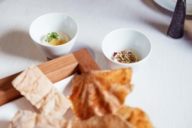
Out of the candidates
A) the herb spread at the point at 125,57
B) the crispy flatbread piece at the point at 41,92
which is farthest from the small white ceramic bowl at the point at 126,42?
the crispy flatbread piece at the point at 41,92

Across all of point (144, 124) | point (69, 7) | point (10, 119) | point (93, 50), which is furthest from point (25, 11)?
point (144, 124)

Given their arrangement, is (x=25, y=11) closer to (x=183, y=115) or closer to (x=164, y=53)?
(x=164, y=53)

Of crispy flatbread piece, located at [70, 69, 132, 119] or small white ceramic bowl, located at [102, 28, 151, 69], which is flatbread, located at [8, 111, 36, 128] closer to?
crispy flatbread piece, located at [70, 69, 132, 119]

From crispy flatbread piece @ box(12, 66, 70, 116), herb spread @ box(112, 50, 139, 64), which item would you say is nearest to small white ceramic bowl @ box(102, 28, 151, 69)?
herb spread @ box(112, 50, 139, 64)

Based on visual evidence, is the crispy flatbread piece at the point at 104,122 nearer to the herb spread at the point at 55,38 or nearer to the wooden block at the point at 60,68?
Result: the wooden block at the point at 60,68

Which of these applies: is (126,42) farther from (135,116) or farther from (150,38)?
(135,116)

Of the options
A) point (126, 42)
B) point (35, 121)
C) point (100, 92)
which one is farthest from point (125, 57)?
point (35, 121)
